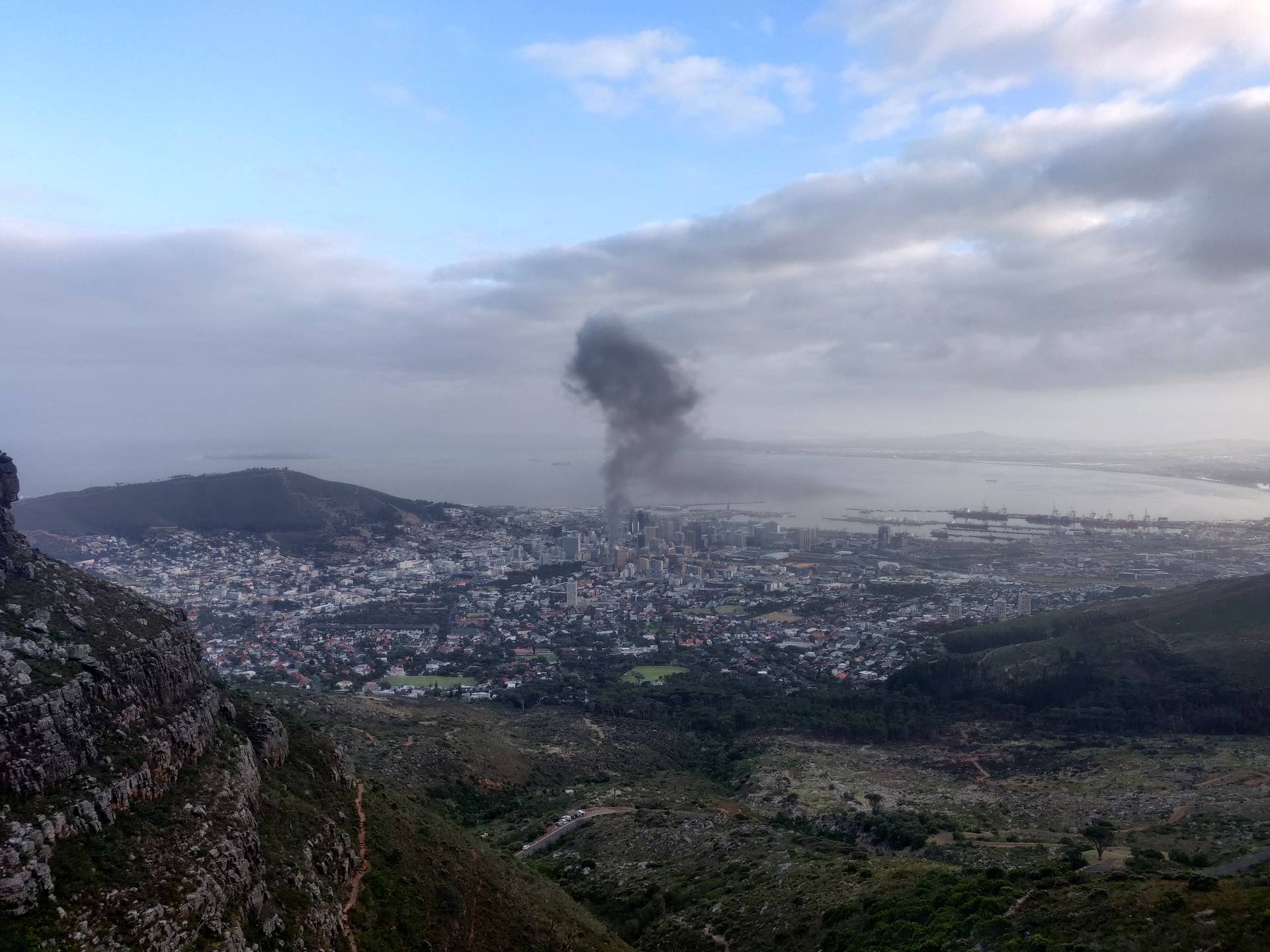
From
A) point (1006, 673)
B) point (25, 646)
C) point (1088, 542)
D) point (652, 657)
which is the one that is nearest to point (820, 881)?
point (25, 646)

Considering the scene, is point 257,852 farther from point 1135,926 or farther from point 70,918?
point 1135,926

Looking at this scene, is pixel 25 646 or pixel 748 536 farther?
pixel 748 536

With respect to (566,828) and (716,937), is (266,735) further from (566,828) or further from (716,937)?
(566,828)

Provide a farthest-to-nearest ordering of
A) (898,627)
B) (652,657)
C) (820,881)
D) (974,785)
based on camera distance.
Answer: (898,627) → (652,657) → (974,785) → (820,881)

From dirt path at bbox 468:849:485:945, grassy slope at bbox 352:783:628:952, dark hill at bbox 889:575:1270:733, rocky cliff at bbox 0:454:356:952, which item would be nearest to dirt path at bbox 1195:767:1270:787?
dark hill at bbox 889:575:1270:733

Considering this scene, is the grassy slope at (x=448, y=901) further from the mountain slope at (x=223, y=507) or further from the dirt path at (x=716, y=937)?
the mountain slope at (x=223, y=507)

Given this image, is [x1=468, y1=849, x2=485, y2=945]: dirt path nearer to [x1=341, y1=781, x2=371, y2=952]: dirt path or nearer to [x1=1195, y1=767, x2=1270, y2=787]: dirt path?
[x1=341, y1=781, x2=371, y2=952]: dirt path
